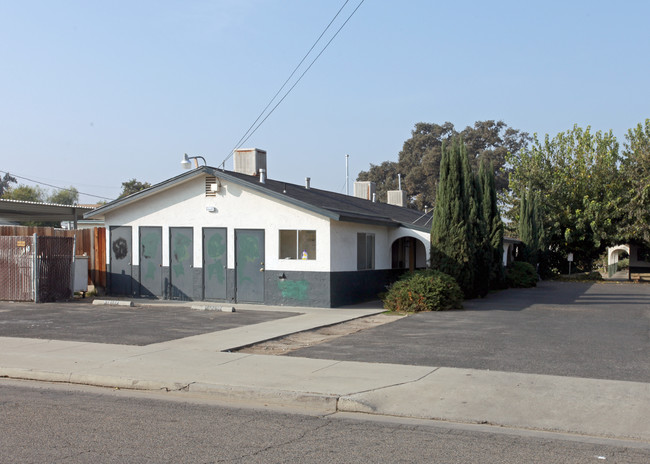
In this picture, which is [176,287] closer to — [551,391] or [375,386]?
[375,386]

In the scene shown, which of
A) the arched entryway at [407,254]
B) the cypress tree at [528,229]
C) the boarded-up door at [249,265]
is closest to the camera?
the boarded-up door at [249,265]

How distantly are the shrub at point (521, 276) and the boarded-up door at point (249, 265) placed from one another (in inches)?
641

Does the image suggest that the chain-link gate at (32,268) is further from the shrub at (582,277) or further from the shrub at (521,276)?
the shrub at (582,277)

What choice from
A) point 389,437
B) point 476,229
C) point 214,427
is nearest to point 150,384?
point 214,427

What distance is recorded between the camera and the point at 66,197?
98688mm

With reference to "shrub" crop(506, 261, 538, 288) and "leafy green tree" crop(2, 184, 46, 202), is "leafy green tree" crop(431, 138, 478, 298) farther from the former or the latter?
"leafy green tree" crop(2, 184, 46, 202)

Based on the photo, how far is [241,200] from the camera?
812 inches

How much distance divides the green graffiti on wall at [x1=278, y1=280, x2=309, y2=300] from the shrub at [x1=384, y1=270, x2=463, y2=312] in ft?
7.89

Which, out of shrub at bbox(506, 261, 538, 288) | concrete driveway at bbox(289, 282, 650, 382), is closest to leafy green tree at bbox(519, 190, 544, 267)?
shrub at bbox(506, 261, 538, 288)

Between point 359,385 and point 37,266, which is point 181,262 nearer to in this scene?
point 37,266

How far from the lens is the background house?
19828 mm

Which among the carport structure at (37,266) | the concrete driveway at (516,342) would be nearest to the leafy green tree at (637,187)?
the concrete driveway at (516,342)

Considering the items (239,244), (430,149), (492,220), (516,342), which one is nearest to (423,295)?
(239,244)

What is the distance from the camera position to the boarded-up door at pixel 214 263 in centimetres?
2081
